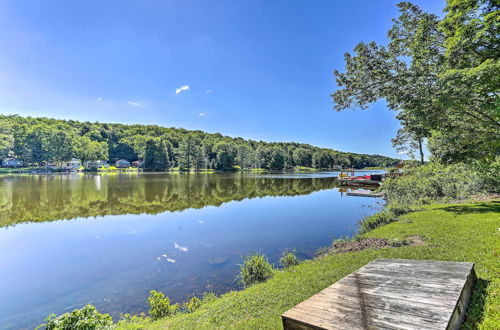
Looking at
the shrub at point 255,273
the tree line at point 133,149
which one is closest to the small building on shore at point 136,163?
the tree line at point 133,149

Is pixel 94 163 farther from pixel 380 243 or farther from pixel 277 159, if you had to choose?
pixel 380 243

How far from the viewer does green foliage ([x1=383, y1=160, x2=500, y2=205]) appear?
16.2 metres

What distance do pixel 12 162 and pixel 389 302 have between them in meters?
123

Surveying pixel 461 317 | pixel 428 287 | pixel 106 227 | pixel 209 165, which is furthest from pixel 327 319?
pixel 209 165

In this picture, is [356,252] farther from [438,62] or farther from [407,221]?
[438,62]

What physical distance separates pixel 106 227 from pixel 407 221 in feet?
53.3

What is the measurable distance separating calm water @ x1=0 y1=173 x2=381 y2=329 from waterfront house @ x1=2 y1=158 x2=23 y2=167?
9377 centimetres

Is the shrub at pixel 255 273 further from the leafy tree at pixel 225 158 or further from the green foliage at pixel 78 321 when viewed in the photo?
the leafy tree at pixel 225 158

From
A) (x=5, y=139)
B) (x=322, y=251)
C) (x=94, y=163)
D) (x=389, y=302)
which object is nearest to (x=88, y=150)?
(x=94, y=163)

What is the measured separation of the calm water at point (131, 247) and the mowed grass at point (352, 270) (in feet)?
6.17

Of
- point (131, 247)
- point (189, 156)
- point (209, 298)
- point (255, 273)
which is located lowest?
point (131, 247)

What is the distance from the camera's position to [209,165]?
106 meters

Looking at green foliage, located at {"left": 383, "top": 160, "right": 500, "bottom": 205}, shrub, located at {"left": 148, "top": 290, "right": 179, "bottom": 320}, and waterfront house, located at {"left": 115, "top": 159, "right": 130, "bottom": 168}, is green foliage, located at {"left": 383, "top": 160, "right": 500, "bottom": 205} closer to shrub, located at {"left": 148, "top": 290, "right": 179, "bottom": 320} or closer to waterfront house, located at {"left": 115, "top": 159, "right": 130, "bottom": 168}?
shrub, located at {"left": 148, "top": 290, "right": 179, "bottom": 320}

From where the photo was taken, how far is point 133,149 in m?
118
